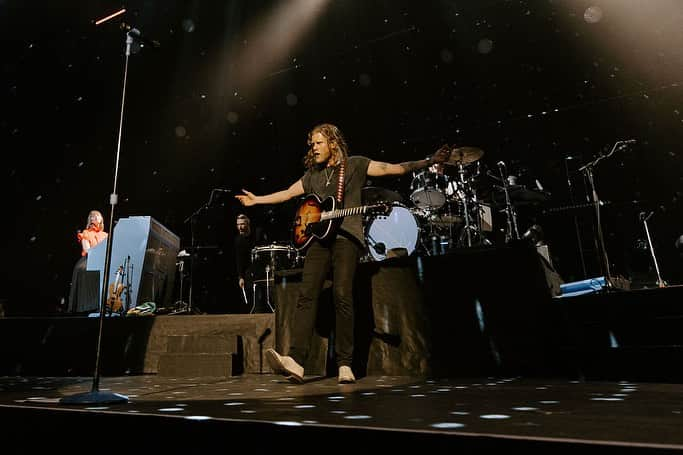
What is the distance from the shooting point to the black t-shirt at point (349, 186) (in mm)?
3041

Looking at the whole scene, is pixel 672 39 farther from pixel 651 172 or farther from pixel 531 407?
pixel 531 407

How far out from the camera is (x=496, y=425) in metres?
1.15

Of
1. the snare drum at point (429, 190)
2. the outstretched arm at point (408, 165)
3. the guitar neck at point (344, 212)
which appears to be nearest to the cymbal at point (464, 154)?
the snare drum at point (429, 190)

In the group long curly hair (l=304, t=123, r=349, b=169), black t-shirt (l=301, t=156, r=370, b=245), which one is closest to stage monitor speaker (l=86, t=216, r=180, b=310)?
black t-shirt (l=301, t=156, r=370, b=245)

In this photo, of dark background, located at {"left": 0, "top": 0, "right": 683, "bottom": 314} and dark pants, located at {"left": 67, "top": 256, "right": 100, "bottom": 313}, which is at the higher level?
dark background, located at {"left": 0, "top": 0, "right": 683, "bottom": 314}

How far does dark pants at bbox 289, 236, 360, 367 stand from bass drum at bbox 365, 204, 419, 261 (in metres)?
2.49

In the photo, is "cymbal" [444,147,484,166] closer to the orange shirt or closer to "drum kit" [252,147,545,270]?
"drum kit" [252,147,545,270]

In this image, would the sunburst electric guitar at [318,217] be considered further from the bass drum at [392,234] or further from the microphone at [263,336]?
the bass drum at [392,234]

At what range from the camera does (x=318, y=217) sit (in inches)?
122

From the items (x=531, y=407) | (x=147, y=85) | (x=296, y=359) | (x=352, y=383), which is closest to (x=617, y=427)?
(x=531, y=407)

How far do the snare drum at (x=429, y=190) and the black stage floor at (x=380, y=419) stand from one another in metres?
3.83

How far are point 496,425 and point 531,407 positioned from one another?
1.39ft

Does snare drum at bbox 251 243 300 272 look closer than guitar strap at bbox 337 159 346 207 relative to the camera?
No

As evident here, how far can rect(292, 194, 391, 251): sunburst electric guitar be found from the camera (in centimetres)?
301
